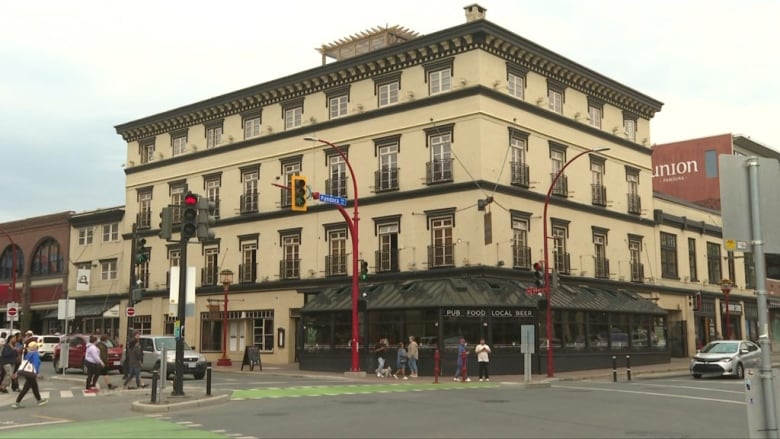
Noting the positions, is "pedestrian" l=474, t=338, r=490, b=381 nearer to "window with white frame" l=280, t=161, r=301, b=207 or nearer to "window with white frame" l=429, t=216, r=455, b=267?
"window with white frame" l=429, t=216, r=455, b=267

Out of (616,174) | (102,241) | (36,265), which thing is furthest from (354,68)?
(36,265)

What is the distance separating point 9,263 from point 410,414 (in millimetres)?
54723

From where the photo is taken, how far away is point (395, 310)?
34.2m

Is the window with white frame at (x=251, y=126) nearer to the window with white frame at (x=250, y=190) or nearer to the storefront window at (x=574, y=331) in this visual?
the window with white frame at (x=250, y=190)

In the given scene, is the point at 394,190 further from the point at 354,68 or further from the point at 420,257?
the point at 354,68

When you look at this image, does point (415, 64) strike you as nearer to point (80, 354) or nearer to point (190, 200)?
point (80, 354)

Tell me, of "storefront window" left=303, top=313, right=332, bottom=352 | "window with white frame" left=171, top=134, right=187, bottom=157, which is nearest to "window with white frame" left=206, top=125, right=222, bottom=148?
"window with white frame" left=171, top=134, right=187, bottom=157

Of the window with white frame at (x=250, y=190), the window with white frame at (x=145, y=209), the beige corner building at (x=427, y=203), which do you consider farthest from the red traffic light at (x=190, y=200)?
the window with white frame at (x=145, y=209)

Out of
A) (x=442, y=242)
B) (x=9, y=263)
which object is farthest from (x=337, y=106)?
(x=9, y=263)

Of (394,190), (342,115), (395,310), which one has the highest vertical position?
(342,115)

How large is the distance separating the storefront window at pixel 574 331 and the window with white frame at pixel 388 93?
42.6 feet

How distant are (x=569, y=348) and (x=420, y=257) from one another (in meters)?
7.88

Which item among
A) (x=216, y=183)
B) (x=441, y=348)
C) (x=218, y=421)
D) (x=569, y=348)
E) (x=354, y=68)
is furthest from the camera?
(x=216, y=183)

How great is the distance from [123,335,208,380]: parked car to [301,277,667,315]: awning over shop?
792 centimetres
